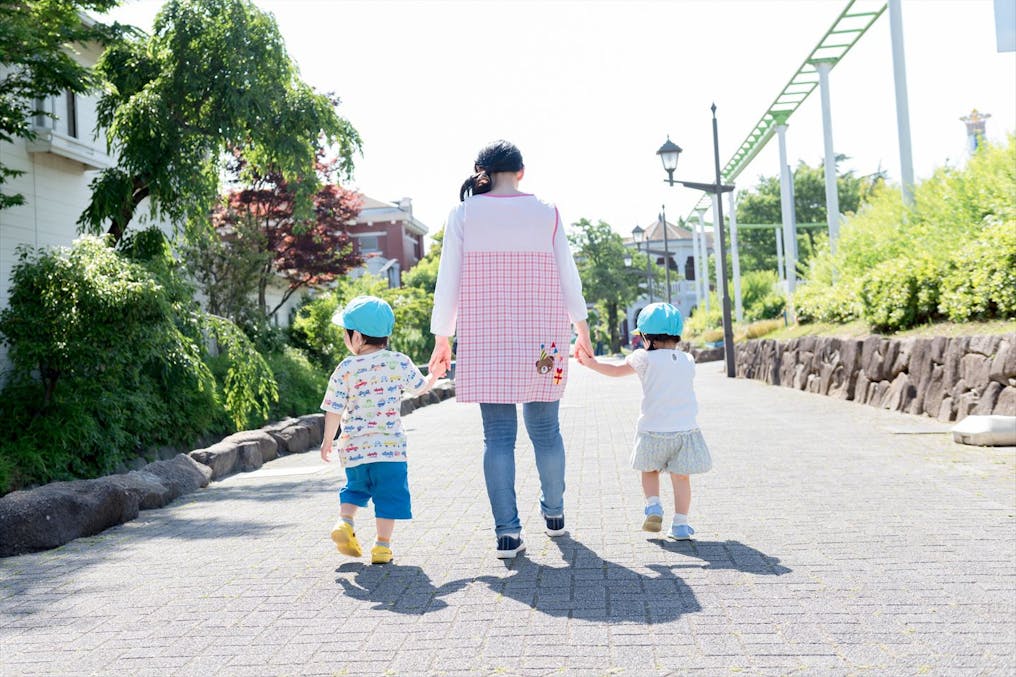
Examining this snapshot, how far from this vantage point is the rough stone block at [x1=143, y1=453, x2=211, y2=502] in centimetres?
826

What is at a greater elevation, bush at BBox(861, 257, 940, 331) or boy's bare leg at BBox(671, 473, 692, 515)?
bush at BBox(861, 257, 940, 331)

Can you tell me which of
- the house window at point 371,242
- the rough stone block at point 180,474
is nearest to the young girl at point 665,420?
the rough stone block at point 180,474

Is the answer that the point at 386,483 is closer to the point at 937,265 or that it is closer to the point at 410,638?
the point at 410,638

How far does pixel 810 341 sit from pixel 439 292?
15.1 meters

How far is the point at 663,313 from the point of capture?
18.0 ft

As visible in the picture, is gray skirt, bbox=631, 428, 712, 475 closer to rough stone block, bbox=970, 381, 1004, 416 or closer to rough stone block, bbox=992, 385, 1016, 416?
rough stone block, bbox=992, 385, 1016, 416

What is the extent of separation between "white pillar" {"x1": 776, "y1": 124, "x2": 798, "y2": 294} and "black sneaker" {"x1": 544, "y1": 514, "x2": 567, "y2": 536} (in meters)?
21.2

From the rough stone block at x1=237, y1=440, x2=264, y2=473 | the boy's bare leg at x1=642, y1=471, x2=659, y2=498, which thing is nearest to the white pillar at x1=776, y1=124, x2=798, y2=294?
the rough stone block at x1=237, y1=440, x2=264, y2=473

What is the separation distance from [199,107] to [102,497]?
7.92 metres

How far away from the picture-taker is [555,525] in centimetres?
543

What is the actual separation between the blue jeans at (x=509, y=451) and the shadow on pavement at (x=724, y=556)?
28.4 inches

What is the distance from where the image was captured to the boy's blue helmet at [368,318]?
5.16 m

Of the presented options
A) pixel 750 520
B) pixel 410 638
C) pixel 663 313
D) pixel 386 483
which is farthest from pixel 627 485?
pixel 410 638

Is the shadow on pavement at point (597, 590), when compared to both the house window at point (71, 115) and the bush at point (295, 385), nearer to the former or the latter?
the bush at point (295, 385)
